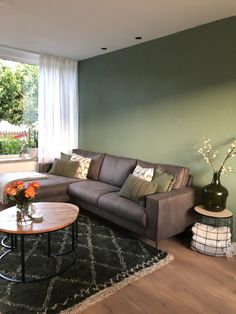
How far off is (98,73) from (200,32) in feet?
6.69

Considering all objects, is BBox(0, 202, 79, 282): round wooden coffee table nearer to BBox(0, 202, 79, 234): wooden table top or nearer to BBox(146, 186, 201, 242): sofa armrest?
BBox(0, 202, 79, 234): wooden table top

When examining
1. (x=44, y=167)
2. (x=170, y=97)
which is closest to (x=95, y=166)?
(x=44, y=167)

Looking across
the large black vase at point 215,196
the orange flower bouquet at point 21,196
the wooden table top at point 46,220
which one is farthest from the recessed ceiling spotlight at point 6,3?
the large black vase at point 215,196

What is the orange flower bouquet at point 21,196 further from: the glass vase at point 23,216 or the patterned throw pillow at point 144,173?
the patterned throw pillow at point 144,173

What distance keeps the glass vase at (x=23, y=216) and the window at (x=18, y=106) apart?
2705 millimetres

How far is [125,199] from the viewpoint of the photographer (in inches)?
124

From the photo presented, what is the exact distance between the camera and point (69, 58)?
486 cm

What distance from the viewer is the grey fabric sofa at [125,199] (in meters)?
2.76

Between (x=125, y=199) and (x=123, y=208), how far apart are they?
0.55ft

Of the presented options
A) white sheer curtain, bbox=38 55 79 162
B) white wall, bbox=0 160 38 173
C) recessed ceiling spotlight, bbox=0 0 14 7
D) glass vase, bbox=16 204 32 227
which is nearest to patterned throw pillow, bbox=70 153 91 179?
white sheer curtain, bbox=38 55 79 162

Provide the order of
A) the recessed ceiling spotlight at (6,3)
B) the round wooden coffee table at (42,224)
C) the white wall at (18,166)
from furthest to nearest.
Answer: the white wall at (18,166) → the recessed ceiling spotlight at (6,3) → the round wooden coffee table at (42,224)

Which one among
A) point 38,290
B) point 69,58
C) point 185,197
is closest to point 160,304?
point 38,290

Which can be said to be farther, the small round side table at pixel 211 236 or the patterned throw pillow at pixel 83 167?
the patterned throw pillow at pixel 83 167

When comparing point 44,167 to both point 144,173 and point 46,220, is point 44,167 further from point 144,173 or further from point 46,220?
point 46,220
